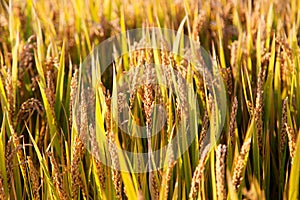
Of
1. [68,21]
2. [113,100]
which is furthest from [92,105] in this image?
[68,21]

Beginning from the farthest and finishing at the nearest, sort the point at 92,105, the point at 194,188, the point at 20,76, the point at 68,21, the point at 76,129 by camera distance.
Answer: the point at 68,21 < the point at 20,76 < the point at 92,105 < the point at 76,129 < the point at 194,188

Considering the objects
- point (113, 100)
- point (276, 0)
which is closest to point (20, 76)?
point (113, 100)

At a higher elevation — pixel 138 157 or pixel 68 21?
pixel 68 21

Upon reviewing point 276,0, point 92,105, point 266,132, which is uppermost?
point 276,0

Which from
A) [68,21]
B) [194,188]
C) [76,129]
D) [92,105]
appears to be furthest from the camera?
[68,21]

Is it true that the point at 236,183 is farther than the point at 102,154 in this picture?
No

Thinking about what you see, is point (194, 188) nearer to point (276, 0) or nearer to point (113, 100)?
point (113, 100)

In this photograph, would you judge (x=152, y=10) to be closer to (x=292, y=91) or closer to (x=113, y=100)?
(x=292, y=91)
